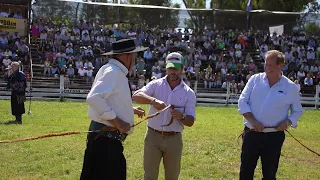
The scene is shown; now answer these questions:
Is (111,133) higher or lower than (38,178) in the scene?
higher

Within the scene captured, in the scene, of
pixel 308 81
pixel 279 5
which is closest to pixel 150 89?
pixel 308 81

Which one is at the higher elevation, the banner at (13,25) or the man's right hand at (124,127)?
the banner at (13,25)

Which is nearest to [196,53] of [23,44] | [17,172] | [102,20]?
[102,20]

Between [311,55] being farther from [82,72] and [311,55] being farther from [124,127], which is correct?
[124,127]

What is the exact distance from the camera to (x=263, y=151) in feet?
17.7

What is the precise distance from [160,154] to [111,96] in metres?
1.38

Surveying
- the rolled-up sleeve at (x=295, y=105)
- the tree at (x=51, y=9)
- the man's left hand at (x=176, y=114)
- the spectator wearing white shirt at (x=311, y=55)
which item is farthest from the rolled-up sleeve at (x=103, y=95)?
the spectator wearing white shirt at (x=311, y=55)

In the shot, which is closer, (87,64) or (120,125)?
(120,125)

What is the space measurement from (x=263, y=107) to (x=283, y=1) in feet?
141

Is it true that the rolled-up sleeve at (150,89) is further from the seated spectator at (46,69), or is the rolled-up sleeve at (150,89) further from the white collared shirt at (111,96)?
the seated spectator at (46,69)

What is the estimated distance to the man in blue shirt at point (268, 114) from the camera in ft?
17.4

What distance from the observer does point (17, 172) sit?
730 cm

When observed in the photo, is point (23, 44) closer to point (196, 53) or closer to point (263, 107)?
point (196, 53)

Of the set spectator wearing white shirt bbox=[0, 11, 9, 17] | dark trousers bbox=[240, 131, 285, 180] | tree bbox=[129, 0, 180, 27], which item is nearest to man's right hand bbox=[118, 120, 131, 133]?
dark trousers bbox=[240, 131, 285, 180]
